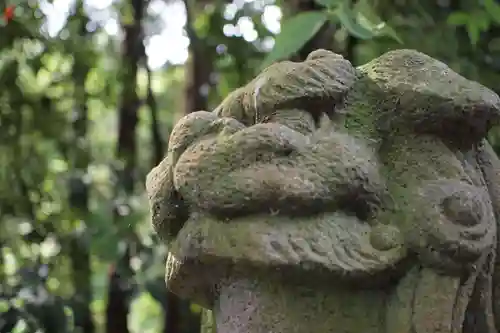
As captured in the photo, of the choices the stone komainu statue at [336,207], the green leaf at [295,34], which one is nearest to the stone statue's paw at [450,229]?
the stone komainu statue at [336,207]

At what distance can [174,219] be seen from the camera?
65 centimetres

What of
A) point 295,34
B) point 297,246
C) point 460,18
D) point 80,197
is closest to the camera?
point 297,246

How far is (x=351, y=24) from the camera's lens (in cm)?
92

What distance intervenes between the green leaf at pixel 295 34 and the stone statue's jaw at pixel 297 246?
337 mm

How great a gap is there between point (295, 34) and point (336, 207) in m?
0.36

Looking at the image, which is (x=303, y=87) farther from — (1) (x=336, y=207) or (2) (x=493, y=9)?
(2) (x=493, y=9)

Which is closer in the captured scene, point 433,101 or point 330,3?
point 433,101

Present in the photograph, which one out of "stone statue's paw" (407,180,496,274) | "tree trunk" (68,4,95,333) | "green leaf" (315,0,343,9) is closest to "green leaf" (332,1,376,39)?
"green leaf" (315,0,343,9)

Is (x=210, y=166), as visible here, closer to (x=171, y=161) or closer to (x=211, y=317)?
(x=171, y=161)

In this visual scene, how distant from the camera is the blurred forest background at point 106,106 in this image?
1.25m

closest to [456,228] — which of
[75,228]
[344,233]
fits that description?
[344,233]

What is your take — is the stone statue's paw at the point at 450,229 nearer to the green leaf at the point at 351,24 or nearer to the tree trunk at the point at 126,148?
the green leaf at the point at 351,24

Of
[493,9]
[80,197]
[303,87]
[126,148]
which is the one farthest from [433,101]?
[126,148]

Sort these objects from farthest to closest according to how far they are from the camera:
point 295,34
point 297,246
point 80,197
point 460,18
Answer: point 80,197, point 460,18, point 295,34, point 297,246
